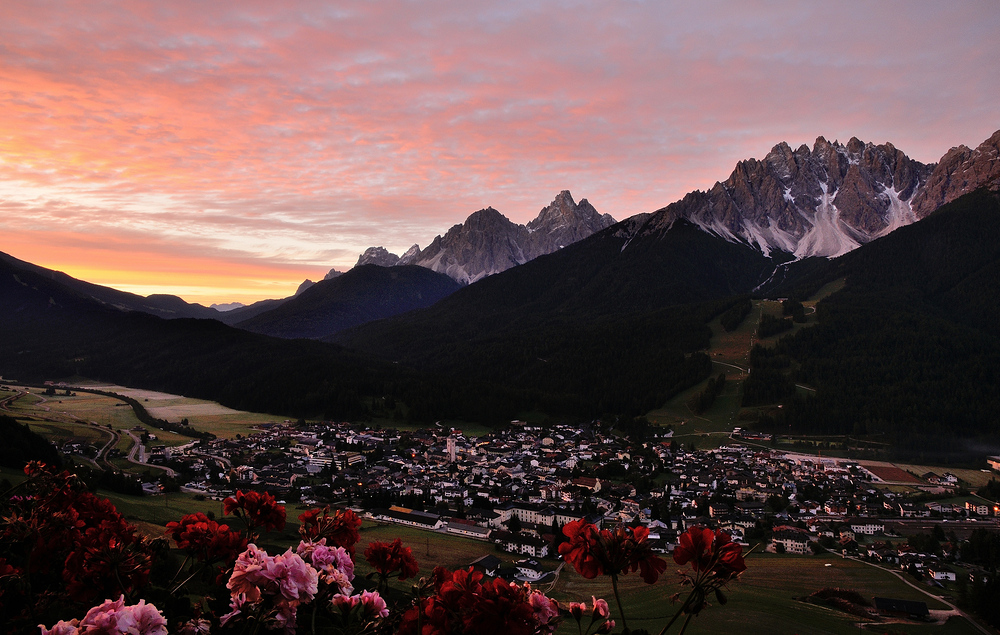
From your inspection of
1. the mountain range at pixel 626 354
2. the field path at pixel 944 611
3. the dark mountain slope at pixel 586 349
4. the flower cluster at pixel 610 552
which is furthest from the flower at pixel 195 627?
the dark mountain slope at pixel 586 349

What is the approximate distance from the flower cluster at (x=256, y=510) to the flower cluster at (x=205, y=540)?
5.7 inches

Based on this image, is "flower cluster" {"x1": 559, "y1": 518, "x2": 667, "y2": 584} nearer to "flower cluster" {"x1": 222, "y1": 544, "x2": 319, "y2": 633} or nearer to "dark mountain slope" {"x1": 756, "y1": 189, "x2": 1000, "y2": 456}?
"flower cluster" {"x1": 222, "y1": 544, "x2": 319, "y2": 633}

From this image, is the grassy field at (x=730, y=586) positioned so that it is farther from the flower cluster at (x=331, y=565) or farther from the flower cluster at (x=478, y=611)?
the flower cluster at (x=478, y=611)

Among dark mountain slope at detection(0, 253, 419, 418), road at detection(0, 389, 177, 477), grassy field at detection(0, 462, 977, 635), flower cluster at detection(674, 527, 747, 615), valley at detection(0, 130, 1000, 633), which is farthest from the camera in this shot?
dark mountain slope at detection(0, 253, 419, 418)

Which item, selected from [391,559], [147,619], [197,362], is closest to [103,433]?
[197,362]

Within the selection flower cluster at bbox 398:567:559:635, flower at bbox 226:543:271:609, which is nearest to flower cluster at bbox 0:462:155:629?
flower at bbox 226:543:271:609

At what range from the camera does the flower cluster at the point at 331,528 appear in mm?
4152

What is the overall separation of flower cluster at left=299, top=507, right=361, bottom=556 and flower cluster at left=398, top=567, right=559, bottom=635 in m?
0.94

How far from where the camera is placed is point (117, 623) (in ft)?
8.70

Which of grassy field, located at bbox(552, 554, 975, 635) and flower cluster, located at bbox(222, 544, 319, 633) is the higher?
flower cluster, located at bbox(222, 544, 319, 633)

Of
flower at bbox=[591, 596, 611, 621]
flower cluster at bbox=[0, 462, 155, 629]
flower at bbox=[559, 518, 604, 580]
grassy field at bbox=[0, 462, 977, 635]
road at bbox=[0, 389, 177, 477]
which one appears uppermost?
flower at bbox=[559, 518, 604, 580]

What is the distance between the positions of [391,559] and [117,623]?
1918 mm

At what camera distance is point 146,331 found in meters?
168

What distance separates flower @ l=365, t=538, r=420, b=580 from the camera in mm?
4234
